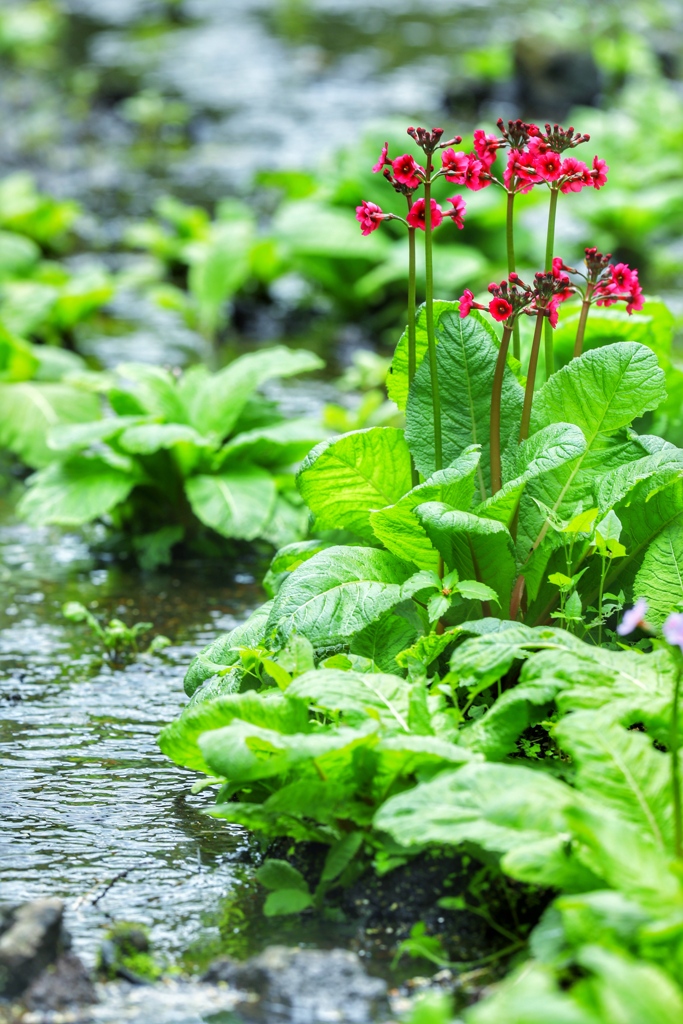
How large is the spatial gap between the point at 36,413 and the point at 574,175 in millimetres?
3125

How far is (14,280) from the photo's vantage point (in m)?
7.54

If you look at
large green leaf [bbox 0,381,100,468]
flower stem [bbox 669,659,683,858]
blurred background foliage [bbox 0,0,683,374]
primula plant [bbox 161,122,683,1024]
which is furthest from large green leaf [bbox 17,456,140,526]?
flower stem [bbox 669,659,683,858]

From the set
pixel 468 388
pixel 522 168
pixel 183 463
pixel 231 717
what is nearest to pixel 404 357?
pixel 468 388

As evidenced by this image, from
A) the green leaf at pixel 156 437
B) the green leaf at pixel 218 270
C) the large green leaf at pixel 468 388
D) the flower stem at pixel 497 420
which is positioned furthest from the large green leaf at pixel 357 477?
the green leaf at pixel 218 270

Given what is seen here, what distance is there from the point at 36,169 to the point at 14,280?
4.46 metres

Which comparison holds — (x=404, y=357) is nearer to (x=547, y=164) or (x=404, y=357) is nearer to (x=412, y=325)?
(x=412, y=325)

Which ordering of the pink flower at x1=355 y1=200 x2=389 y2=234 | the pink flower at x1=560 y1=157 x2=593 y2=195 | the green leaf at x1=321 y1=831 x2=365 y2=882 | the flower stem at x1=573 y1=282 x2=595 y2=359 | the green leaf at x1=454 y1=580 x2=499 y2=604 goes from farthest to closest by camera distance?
the flower stem at x1=573 y1=282 x2=595 y2=359 < the pink flower at x1=560 y1=157 x2=593 y2=195 < the pink flower at x1=355 y1=200 x2=389 y2=234 < the green leaf at x1=454 y1=580 x2=499 y2=604 < the green leaf at x1=321 y1=831 x2=365 y2=882

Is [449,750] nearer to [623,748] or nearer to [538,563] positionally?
[623,748]

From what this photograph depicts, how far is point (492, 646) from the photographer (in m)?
2.60

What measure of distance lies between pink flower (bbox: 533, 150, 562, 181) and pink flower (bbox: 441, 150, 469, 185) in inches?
7.7

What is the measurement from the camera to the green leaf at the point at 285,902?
248 cm

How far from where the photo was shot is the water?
2.63 m

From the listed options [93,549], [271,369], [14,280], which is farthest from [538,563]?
[14,280]

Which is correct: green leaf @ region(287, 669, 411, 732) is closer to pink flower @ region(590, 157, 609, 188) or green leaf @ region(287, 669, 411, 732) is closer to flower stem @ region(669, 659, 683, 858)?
flower stem @ region(669, 659, 683, 858)
